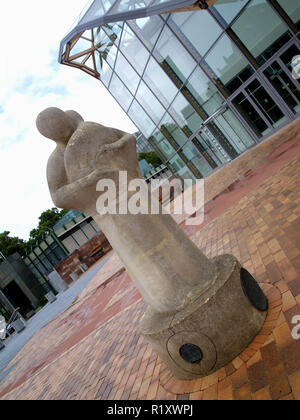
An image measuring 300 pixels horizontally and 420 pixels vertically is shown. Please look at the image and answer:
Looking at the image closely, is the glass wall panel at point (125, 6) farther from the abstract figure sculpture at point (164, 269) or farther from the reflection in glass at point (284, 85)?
the abstract figure sculpture at point (164, 269)

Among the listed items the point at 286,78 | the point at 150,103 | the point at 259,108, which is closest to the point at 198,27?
the point at 259,108

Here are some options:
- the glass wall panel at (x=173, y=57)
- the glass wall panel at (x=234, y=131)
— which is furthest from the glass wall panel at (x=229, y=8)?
the glass wall panel at (x=234, y=131)

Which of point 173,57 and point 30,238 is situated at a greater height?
point 30,238

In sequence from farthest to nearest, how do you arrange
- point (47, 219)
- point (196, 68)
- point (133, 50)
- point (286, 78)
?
point (47, 219), point (133, 50), point (196, 68), point (286, 78)

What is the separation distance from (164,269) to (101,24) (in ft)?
37.3

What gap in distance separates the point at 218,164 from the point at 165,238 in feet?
48.6

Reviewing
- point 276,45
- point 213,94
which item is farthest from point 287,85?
point 213,94

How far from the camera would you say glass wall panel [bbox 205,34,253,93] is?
1219cm

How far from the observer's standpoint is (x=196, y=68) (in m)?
14.2

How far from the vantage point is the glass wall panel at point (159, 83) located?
16.3 meters

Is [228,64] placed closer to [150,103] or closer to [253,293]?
[150,103]

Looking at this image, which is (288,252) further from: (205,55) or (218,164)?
(218,164)

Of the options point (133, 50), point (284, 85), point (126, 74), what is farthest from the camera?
Result: point (126, 74)
